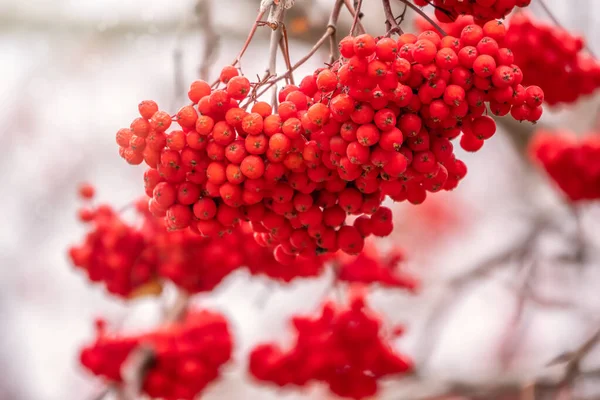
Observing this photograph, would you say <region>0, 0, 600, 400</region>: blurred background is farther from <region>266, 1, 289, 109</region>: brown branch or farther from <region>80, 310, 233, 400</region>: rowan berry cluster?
<region>266, 1, 289, 109</region>: brown branch

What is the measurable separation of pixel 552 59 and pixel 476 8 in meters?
0.87

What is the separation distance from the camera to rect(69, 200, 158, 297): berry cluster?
1.59m

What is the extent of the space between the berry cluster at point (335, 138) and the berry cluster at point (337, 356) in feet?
2.74

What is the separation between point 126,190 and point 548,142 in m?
2.59

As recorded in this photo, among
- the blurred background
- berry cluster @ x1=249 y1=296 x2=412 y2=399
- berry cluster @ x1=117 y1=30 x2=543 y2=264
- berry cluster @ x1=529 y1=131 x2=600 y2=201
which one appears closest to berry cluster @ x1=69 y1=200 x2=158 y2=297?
berry cluster @ x1=249 y1=296 x2=412 y2=399

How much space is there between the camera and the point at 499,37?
2.30 ft

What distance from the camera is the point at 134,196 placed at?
3.83m

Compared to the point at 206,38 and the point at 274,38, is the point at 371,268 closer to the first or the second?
the point at 206,38

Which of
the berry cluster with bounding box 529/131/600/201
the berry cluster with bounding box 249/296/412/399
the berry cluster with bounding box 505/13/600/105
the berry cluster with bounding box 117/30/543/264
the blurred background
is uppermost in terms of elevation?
the blurred background

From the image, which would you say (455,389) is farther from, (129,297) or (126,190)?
(126,190)

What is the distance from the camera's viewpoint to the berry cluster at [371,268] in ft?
6.11

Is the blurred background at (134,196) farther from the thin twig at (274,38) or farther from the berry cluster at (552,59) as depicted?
the thin twig at (274,38)

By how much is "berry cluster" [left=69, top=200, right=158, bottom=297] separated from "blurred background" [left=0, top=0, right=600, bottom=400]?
1.12m

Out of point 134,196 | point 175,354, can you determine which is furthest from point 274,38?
point 134,196
